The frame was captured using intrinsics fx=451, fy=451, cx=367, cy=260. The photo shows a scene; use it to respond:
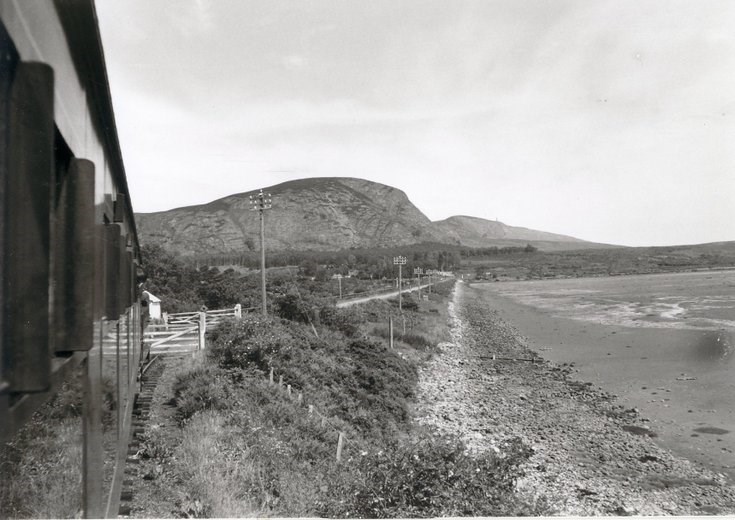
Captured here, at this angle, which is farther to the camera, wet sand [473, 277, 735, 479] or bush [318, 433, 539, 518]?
wet sand [473, 277, 735, 479]

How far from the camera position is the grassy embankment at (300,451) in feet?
24.6

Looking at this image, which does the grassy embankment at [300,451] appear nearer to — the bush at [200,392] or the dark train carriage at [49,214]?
the bush at [200,392]

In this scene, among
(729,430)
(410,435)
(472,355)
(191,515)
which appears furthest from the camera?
(472,355)

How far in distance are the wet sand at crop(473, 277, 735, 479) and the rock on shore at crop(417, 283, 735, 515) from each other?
1108 millimetres

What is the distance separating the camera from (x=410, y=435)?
14227mm

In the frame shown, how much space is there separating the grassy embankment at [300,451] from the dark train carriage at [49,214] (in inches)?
237

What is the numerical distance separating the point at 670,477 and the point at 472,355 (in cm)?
1680

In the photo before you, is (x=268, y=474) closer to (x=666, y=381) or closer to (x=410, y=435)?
(x=410, y=435)

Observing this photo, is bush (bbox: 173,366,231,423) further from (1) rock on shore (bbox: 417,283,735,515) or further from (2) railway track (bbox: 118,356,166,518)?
(1) rock on shore (bbox: 417,283,735,515)

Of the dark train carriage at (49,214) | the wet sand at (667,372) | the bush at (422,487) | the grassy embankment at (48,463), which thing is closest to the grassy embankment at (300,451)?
the bush at (422,487)

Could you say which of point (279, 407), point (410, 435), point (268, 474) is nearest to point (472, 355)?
point (410, 435)

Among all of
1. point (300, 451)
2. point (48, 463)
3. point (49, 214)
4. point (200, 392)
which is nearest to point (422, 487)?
point (300, 451)

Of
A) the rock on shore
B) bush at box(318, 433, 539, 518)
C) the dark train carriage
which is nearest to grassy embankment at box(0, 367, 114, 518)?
the dark train carriage

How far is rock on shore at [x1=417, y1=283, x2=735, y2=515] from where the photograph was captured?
11250 millimetres
